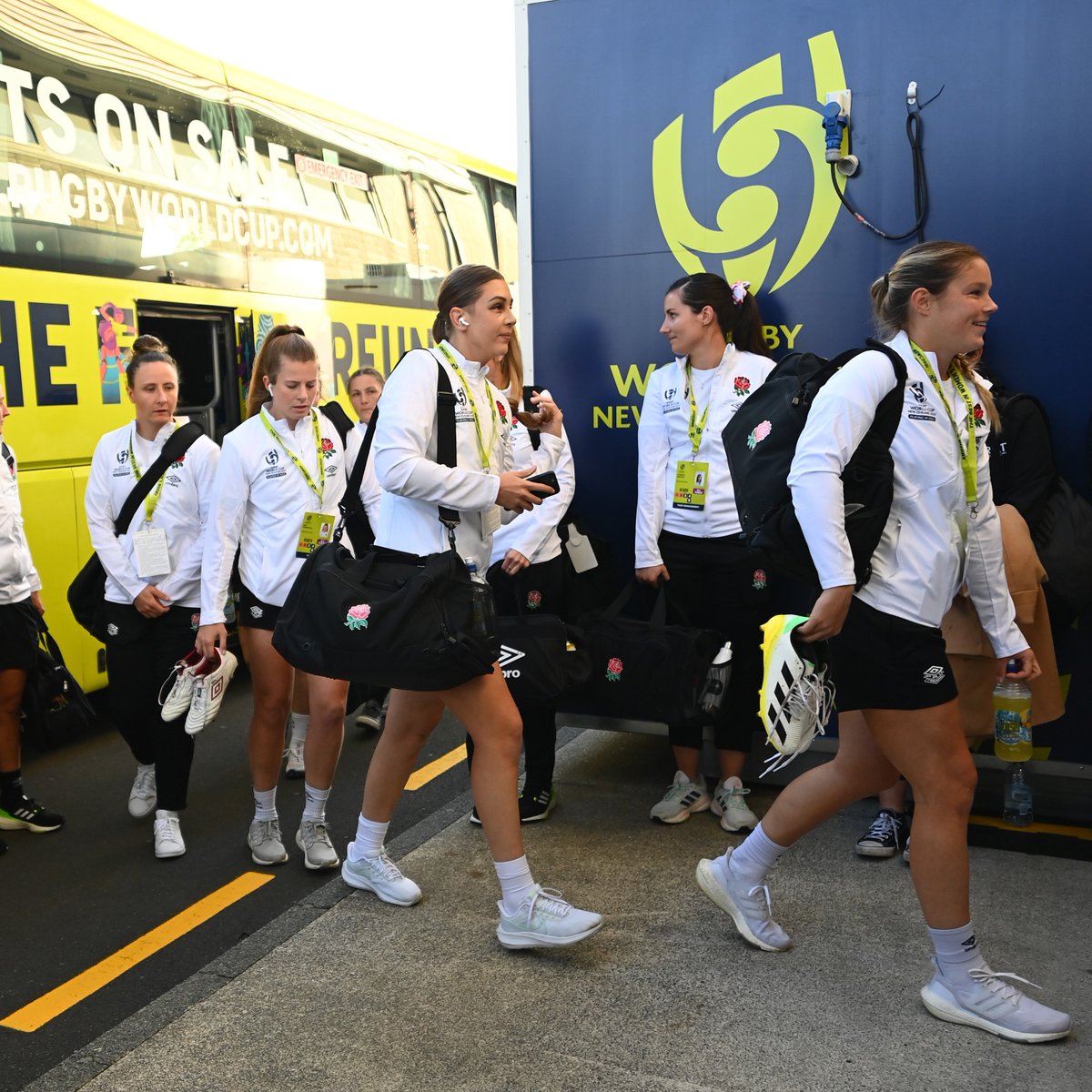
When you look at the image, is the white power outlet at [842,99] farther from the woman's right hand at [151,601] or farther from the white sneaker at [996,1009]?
the woman's right hand at [151,601]

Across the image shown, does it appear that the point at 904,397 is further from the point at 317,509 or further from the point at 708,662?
the point at 317,509

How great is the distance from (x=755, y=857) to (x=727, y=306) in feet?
7.06

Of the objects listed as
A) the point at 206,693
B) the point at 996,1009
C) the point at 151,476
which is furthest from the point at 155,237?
the point at 996,1009

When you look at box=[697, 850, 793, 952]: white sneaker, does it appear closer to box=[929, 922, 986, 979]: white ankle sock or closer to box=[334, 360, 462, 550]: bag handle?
box=[929, 922, 986, 979]: white ankle sock

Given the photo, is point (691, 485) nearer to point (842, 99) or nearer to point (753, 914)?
point (842, 99)

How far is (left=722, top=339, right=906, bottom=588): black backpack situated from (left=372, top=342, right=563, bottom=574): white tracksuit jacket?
0.71m

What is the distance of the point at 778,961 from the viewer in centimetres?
346

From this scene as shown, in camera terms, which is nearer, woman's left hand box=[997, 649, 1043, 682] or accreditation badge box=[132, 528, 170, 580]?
woman's left hand box=[997, 649, 1043, 682]

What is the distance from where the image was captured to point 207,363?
296 inches

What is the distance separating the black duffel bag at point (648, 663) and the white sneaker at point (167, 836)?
1710 mm

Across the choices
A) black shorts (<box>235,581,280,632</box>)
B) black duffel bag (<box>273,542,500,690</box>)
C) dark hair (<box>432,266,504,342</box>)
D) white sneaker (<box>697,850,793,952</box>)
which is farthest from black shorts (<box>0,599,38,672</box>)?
white sneaker (<box>697,850,793,952</box>)

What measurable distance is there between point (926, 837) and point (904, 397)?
1094 mm

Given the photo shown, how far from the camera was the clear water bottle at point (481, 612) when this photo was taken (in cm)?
331

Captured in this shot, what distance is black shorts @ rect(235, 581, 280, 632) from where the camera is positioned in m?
4.38
